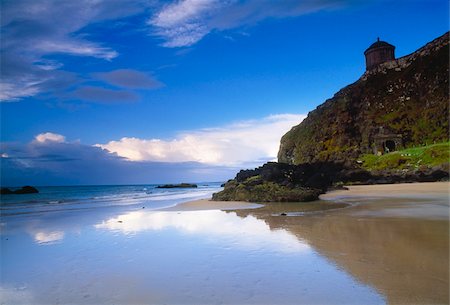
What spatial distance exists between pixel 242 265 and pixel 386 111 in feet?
224

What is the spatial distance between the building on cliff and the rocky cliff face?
3.34 meters

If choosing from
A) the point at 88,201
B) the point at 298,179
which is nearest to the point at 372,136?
the point at 298,179

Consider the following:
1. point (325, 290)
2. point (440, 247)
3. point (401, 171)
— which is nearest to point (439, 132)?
point (401, 171)

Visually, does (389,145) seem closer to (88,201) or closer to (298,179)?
(298,179)

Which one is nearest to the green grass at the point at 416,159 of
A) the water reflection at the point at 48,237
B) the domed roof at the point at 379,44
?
the water reflection at the point at 48,237

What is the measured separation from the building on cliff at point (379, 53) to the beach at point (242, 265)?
7872 centimetres

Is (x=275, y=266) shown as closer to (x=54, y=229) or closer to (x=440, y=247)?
(x=440, y=247)

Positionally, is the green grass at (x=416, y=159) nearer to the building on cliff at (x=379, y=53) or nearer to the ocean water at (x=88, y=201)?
the ocean water at (x=88, y=201)

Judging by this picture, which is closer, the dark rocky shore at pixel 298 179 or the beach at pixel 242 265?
the beach at pixel 242 265

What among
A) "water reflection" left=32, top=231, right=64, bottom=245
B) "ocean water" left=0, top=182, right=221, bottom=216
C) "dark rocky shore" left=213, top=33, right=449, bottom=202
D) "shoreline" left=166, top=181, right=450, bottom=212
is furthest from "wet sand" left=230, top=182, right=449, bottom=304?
"ocean water" left=0, top=182, right=221, bottom=216

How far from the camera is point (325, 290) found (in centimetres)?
534

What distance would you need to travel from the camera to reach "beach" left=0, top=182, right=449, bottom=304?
5.30 metres

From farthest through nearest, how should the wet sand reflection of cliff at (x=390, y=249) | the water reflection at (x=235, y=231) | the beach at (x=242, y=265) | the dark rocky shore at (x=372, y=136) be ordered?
the dark rocky shore at (x=372, y=136) → the water reflection at (x=235, y=231) → the beach at (x=242, y=265) → the wet sand reflection of cliff at (x=390, y=249)

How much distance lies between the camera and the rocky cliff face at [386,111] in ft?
188
